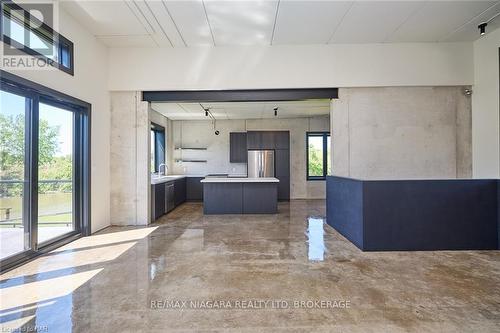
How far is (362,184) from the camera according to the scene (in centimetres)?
389

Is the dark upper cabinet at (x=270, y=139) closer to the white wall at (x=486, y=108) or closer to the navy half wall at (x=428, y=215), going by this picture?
the white wall at (x=486, y=108)

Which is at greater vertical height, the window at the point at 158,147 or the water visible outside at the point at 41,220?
the window at the point at 158,147

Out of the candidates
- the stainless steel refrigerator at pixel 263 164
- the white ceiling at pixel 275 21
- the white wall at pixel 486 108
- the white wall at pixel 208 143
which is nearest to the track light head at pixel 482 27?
the white ceiling at pixel 275 21

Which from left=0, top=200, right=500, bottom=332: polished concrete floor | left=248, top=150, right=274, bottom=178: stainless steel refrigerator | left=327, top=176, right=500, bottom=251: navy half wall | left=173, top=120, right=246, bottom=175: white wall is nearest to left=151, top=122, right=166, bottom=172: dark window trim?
left=173, top=120, right=246, bottom=175: white wall

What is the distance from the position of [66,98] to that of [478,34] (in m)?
7.48

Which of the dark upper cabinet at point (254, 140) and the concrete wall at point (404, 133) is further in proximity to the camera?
the dark upper cabinet at point (254, 140)

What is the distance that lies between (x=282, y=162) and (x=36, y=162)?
7.03 m

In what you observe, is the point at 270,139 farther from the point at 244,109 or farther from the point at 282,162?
the point at 244,109

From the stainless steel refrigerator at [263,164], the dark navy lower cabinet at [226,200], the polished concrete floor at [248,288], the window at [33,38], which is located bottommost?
the polished concrete floor at [248,288]

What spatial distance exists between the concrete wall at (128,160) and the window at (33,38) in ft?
4.28

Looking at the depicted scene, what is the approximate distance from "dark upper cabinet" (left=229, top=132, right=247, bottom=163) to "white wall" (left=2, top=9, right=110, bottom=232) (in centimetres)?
465

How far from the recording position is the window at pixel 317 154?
9.62 meters

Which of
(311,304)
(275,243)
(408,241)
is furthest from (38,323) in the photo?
(408,241)

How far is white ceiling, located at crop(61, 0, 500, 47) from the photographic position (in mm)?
3963
